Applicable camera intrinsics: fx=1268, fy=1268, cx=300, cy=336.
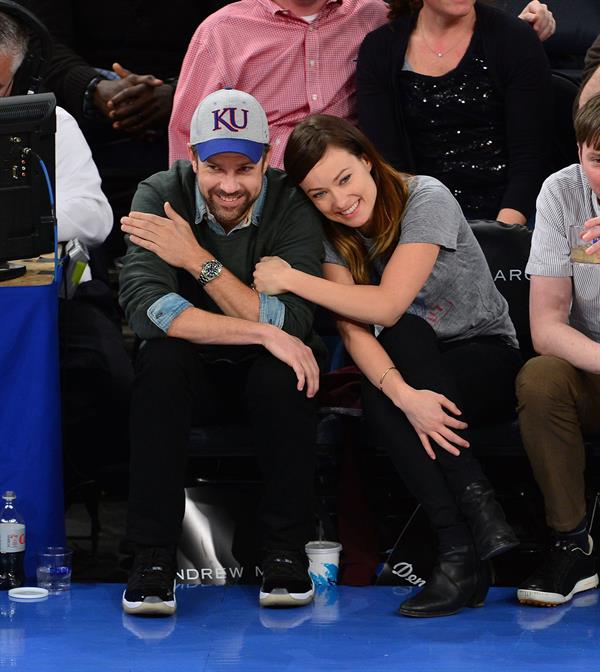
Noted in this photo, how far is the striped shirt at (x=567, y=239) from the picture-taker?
287 centimetres

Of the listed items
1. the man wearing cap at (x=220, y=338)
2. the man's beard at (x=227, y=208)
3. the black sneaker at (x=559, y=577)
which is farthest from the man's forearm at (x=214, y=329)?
the black sneaker at (x=559, y=577)

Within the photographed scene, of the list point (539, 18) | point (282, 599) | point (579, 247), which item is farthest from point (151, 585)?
point (539, 18)

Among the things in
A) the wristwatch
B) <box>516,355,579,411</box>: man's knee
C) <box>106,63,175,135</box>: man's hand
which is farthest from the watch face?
<box>106,63,175,135</box>: man's hand

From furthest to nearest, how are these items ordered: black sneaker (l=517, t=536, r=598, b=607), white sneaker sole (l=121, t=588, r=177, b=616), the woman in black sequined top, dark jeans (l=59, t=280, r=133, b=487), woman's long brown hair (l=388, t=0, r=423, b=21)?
woman's long brown hair (l=388, t=0, r=423, b=21), the woman in black sequined top, dark jeans (l=59, t=280, r=133, b=487), black sneaker (l=517, t=536, r=598, b=607), white sneaker sole (l=121, t=588, r=177, b=616)

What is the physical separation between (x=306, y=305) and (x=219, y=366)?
0.83ft

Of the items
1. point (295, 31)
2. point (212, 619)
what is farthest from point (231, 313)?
point (295, 31)

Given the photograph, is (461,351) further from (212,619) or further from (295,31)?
(295,31)

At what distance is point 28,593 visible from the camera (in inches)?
108

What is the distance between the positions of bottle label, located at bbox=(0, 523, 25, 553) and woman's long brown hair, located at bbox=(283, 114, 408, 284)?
0.94 meters

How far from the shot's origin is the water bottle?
2760 millimetres

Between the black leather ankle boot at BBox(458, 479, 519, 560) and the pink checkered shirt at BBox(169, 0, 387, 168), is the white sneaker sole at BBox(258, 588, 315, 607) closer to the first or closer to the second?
the black leather ankle boot at BBox(458, 479, 519, 560)

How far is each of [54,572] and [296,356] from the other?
0.72 metres

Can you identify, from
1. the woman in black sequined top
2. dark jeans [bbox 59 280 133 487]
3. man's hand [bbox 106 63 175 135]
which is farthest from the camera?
man's hand [bbox 106 63 175 135]

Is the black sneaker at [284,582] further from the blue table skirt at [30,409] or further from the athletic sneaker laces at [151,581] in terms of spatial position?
the blue table skirt at [30,409]
